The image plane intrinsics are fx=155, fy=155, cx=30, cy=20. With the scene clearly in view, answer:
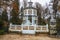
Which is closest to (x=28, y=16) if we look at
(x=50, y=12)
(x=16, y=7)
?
(x=16, y=7)

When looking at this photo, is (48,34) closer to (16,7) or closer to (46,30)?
(46,30)

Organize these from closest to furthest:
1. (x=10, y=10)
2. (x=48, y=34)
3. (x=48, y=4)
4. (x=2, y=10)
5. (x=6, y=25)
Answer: (x=48, y=34)
(x=6, y=25)
(x=2, y=10)
(x=10, y=10)
(x=48, y=4)

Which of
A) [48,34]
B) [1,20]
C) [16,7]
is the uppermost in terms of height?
[16,7]

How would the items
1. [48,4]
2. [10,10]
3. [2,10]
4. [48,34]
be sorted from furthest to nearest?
[48,4], [10,10], [2,10], [48,34]

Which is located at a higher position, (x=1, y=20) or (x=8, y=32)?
(x=1, y=20)

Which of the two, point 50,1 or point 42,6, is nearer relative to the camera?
point 50,1

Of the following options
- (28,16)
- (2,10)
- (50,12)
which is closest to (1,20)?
(2,10)

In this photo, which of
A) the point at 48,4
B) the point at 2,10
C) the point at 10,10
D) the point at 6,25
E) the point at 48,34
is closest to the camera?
the point at 48,34

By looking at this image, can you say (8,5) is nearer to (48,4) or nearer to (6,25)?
(6,25)

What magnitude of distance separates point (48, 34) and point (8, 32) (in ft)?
9.23

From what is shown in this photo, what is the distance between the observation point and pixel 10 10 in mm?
13617

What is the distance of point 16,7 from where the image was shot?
1370 centimetres

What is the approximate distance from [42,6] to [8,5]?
3736mm

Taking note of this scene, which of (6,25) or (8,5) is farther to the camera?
(8,5)
